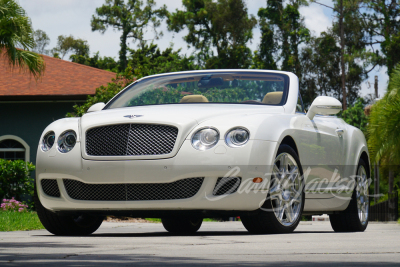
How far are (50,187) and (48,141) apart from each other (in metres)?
0.41

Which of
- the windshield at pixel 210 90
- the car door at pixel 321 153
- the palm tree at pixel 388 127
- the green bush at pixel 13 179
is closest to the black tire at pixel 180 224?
the windshield at pixel 210 90

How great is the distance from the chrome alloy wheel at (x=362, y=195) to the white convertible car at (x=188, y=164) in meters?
0.94

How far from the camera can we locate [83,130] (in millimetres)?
5863

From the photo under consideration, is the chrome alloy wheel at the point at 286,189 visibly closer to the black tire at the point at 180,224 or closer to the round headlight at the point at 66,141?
the round headlight at the point at 66,141

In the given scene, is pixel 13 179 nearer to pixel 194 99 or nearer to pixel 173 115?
pixel 194 99

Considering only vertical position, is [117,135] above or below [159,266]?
above

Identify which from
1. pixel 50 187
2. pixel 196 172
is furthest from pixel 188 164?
pixel 50 187

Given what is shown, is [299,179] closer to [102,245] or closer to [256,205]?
[256,205]

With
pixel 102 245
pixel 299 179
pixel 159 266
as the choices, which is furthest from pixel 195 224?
pixel 159 266

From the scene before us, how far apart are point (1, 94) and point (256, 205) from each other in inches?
635

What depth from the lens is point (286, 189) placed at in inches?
239

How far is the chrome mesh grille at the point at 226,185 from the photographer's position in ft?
18.2

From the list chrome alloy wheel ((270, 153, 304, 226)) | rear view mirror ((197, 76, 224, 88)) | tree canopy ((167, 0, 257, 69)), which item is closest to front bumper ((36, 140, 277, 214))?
chrome alloy wheel ((270, 153, 304, 226))

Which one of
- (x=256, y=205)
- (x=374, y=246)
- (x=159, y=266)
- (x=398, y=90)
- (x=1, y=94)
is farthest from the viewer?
(x=1, y=94)
